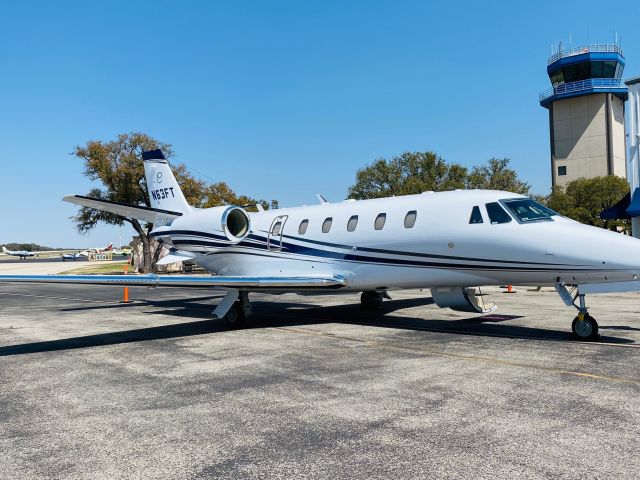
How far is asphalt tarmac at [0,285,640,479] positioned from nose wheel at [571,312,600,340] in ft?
0.82

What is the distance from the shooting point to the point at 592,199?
50.7 metres

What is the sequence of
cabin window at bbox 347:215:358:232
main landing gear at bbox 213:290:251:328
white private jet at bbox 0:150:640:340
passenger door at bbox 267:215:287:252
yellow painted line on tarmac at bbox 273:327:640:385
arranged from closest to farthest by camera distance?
yellow painted line on tarmac at bbox 273:327:640:385
white private jet at bbox 0:150:640:340
cabin window at bbox 347:215:358:232
main landing gear at bbox 213:290:251:328
passenger door at bbox 267:215:287:252

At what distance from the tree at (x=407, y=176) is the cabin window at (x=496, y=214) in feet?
149

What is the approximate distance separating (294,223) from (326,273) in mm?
1878

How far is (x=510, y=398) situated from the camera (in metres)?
5.99

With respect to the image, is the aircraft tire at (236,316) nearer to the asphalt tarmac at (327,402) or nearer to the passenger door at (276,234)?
the asphalt tarmac at (327,402)

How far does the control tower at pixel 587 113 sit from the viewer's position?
212 feet

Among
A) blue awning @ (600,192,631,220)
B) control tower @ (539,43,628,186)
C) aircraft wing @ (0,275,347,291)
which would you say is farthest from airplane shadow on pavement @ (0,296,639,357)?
control tower @ (539,43,628,186)

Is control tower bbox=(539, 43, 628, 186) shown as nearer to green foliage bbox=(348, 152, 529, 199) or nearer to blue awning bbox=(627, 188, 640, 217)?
green foliage bbox=(348, 152, 529, 199)

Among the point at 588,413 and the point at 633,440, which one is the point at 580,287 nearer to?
the point at 588,413

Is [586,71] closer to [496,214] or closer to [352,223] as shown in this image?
[352,223]

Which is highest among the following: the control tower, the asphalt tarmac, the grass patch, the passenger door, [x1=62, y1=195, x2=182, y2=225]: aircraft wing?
the control tower

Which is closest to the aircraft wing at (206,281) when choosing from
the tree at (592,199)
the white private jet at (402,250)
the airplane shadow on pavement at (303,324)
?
the white private jet at (402,250)

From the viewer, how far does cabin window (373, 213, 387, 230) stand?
39.7ft
